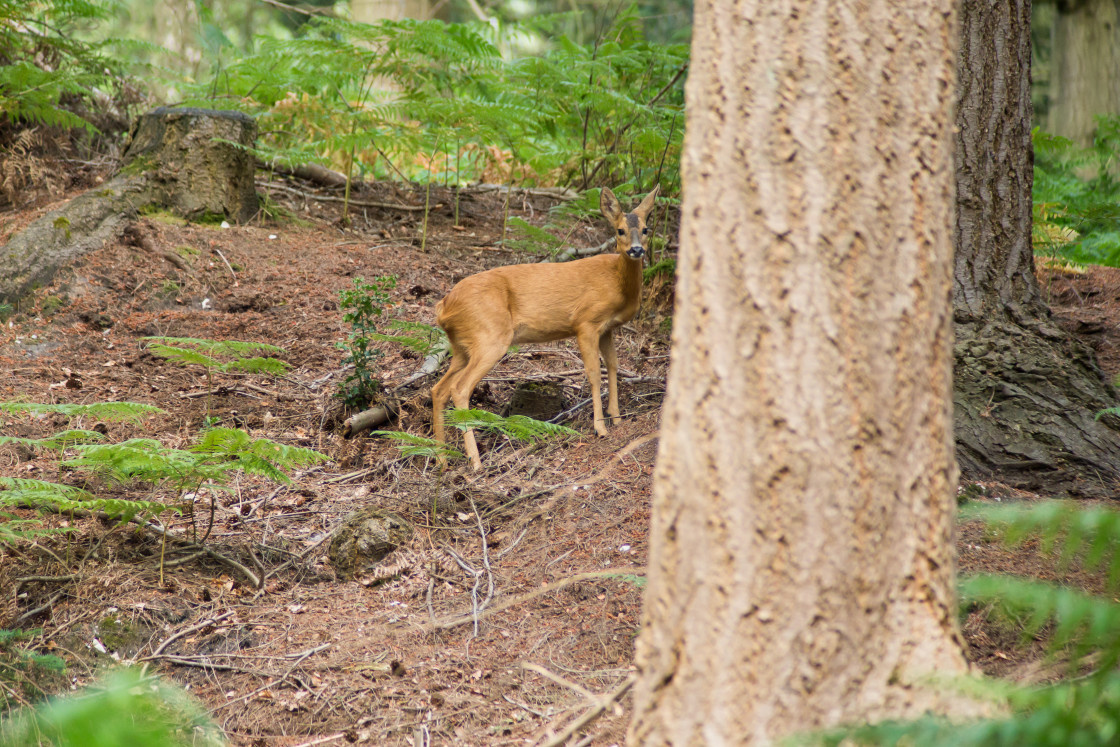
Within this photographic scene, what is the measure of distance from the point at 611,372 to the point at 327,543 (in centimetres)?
274

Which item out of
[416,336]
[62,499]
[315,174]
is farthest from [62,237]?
[62,499]

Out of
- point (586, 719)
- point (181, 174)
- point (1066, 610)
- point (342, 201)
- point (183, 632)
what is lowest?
point (183, 632)

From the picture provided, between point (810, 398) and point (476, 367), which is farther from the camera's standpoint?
point (476, 367)

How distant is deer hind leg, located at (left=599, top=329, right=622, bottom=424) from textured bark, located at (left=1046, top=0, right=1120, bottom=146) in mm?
13398

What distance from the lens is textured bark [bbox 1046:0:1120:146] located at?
15.6 meters

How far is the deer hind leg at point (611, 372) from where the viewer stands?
6230 mm

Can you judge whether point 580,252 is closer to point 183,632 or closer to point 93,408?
point 93,408

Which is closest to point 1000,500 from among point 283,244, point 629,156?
point 629,156

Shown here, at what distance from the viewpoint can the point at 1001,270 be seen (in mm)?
4773

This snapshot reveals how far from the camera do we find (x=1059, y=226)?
9219 millimetres

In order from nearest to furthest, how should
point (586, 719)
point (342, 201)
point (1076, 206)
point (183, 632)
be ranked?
point (586, 719) → point (183, 632) → point (1076, 206) → point (342, 201)

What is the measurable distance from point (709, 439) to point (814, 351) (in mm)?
294

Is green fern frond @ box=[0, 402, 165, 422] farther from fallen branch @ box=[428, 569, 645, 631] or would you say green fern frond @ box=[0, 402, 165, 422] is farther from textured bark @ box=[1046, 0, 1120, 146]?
textured bark @ box=[1046, 0, 1120, 146]

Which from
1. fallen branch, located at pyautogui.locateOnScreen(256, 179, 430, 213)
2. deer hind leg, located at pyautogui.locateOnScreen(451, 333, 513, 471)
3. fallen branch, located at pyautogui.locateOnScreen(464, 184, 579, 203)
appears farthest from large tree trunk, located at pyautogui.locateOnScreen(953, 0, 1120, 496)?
fallen branch, located at pyautogui.locateOnScreen(256, 179, 430, 213)
